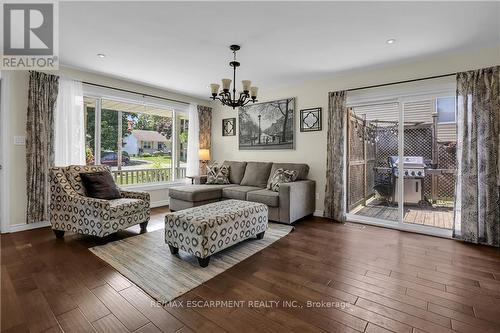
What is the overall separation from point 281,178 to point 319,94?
5.69 feet

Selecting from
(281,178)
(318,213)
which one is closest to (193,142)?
(281,178)

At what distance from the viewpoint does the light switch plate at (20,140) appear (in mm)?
3547

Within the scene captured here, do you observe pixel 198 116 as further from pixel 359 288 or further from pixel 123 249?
pixel 359 288

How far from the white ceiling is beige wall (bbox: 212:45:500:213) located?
0.23m

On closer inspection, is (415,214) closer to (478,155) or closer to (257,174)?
(478,155)

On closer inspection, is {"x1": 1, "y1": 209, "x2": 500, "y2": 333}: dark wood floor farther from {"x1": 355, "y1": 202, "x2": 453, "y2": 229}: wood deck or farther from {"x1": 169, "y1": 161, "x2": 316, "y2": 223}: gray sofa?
{"x1": 169, "y1": 161, "x2": 316, "y2": 223}: gray sofa

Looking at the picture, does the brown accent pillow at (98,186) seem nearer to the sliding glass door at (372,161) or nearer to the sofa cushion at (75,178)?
the sofa cushion at (75,178)

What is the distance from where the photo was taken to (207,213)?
9.04 ft

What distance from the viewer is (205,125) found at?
611cm

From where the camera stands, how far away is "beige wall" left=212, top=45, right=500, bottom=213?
3320 mm

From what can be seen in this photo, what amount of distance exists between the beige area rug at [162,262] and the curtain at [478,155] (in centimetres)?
247

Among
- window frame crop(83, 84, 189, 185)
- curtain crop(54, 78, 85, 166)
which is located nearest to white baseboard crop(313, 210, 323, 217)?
window frame crop(83, 84, 189, 185)

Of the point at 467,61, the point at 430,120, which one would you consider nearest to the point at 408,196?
the point at 430,120

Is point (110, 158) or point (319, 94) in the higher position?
point (319, 94)
